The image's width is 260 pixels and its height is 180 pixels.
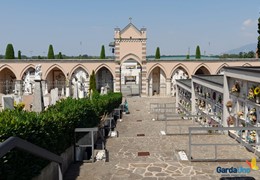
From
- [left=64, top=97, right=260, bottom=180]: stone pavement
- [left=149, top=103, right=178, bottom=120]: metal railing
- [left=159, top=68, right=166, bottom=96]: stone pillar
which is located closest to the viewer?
[left=64, top=97, right=260, bottom=180]: stone pavement

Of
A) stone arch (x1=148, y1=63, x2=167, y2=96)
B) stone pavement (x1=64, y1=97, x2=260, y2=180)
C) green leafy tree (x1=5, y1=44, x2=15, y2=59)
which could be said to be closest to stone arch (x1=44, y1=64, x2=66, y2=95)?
green leafy tree (x1=5, y1=44, x2=15, y2=59)

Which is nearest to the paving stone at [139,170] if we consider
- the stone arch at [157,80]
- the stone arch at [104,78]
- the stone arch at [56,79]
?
the stone arch at [157,80]

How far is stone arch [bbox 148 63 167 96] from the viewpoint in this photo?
4134 centimetres

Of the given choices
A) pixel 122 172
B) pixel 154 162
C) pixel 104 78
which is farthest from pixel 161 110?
pixel 122 172

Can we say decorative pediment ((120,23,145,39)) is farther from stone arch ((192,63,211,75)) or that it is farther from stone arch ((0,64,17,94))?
stone arch ((0,64,17,94))

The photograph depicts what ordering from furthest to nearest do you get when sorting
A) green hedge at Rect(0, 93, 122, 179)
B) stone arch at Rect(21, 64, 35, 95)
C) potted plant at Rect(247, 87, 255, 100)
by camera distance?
stone arch at Rect(21, 64, 35, 95), potted plant at Rect(247, 87, 255, 100), green hedge at Rect(0, 93, 122, 179)

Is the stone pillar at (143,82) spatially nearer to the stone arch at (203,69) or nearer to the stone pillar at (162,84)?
the stone pillar at (162,84)

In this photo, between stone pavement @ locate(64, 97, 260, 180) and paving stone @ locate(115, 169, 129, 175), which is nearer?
stone pavement @ locate(64, 97, 260, 180)

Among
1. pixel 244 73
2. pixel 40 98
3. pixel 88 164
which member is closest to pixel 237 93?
pixel 244 73

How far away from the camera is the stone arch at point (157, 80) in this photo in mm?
41344

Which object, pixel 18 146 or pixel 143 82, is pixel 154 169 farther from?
pixel 143 82

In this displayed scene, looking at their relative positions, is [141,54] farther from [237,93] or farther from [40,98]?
[40,98]

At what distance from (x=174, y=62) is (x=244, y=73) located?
29221 mm

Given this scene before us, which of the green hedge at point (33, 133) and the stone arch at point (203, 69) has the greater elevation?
the stone arch at point (203, 69)
